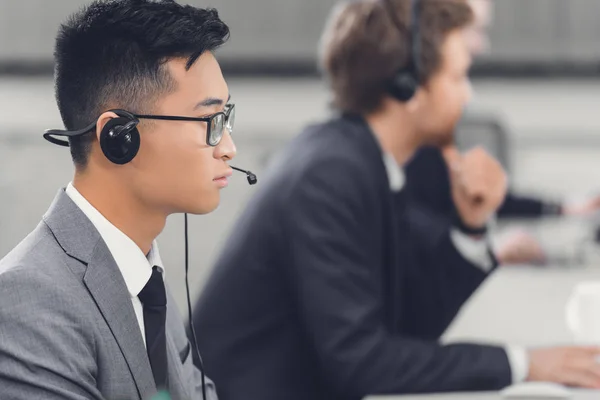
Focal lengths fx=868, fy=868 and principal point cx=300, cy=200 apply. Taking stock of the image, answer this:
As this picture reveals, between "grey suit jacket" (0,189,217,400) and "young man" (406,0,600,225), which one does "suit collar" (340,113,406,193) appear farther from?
"young man" (406,0,600,225)

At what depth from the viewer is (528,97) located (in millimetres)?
3246

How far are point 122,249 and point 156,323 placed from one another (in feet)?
0.25

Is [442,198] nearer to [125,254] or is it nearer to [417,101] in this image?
[417,101]

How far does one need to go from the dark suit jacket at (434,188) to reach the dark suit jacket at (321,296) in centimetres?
97

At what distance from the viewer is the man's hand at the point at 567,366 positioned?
1.14 metres

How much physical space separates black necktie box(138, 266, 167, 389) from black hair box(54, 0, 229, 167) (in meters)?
0.14

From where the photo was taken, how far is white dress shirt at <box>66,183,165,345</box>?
755 mm

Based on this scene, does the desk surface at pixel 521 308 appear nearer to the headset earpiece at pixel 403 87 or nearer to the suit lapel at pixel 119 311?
the headset earpiece at pixel 403 87

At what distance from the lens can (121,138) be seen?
70 cm

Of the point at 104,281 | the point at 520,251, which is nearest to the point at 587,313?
the point at 104,281

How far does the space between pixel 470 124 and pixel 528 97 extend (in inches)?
19.1

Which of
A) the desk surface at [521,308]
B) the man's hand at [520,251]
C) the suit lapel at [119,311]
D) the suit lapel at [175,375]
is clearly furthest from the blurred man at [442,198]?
the suit lapel at [119,311]

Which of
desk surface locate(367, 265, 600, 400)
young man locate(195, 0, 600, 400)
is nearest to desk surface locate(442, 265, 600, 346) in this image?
desk surface locate(367, 265, 600, 400)

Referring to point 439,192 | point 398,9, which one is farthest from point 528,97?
point 398,9
